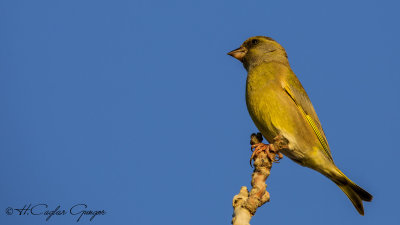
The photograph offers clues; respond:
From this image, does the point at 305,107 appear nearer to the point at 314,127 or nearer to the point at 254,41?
the point at 314,127

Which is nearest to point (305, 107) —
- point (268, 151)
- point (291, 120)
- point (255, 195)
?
point (291, 120)

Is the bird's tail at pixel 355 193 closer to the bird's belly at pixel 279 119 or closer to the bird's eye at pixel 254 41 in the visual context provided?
the bird's belly at pixel 279 119

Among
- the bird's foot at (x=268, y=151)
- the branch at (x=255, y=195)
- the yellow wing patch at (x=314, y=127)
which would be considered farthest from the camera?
the yellow wing patch at (x=314, y=127)

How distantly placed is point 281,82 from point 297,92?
269 millimetres

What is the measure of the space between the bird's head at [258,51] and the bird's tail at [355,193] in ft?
6.29

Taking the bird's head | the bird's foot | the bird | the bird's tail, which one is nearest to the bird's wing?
the bird

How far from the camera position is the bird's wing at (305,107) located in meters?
6.41

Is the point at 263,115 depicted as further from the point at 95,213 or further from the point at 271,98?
the point at 95,213

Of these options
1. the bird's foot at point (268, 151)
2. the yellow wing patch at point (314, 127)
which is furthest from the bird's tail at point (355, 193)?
the bird's foot at point (268, 151)

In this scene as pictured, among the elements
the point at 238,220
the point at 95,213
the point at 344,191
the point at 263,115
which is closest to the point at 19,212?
the point at 95,213

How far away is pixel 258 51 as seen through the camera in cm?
719

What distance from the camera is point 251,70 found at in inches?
269

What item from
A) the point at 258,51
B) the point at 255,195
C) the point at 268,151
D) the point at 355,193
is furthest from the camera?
the point at 258,51

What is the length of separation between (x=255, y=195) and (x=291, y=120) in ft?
7.48
